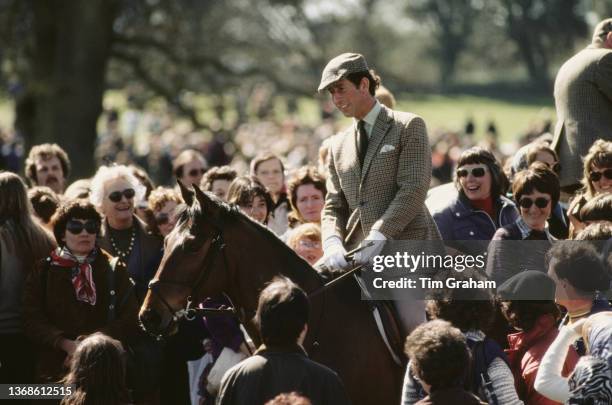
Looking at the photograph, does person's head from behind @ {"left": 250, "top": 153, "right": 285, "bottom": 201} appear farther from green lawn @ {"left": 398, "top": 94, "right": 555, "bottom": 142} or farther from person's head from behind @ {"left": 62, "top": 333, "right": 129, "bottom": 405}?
green lawn @ {"left": 398, "top": 94, "right": 555, "bottom": 142}

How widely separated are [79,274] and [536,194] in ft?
10.9

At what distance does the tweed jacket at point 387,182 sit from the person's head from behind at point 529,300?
88 centimetres

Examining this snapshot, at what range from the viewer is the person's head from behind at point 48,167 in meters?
10.9

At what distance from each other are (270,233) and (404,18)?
61.2m

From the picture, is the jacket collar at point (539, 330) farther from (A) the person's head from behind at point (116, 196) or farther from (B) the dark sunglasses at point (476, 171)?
(A) the person's head from behind at point (116, 196)

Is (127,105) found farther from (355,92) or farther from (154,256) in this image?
(355,92)

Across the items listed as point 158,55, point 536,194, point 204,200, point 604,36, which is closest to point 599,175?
point 536,194

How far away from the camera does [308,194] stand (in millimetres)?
9383

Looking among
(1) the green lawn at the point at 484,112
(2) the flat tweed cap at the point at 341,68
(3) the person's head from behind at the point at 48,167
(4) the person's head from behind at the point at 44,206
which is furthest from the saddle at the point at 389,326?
(1) the green lawn at the point at 484,112

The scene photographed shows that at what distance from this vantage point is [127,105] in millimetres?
24594

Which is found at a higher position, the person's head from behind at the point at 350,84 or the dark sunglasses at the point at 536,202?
the person's head from behind at the point at 350,84

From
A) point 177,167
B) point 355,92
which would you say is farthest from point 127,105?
point 355,92

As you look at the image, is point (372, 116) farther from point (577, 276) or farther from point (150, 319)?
point (150, 319)

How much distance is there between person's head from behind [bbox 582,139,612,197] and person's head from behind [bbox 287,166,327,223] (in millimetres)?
2408
